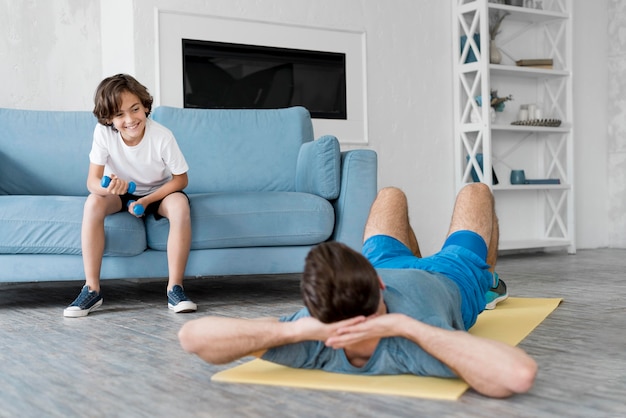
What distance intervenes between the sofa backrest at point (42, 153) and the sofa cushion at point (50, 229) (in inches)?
23.2

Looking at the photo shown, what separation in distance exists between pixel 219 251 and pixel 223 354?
5.03 feet

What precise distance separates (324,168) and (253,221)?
406 mm

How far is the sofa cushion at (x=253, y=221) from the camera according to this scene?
2.97 m

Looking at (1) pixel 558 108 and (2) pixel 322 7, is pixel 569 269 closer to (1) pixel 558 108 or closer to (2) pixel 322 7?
(1) pixel 558 108

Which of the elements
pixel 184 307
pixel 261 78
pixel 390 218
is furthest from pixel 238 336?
pixel 261 78

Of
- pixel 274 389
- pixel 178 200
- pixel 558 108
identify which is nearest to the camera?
pixel 274 389

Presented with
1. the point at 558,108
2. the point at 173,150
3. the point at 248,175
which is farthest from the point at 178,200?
the point at 558,108

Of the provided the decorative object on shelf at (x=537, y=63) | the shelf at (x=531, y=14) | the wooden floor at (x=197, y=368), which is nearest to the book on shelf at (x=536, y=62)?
the decorative object on shelf at (x=537, y=63)

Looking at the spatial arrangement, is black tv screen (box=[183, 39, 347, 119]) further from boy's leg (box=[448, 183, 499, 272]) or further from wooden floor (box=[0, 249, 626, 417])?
boy's leg (box=[448, 183, 499, 272])

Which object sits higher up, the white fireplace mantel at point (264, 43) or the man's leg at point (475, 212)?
the white fireplace mantel at point (264, 43)

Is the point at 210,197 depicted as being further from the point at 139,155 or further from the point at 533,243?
the point at 533,243

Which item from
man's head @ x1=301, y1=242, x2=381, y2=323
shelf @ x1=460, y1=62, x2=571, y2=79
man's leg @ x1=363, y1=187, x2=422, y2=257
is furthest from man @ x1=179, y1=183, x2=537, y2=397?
shelf @ x1=460, y1=62, x2=571, y2=79

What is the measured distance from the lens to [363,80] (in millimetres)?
5039

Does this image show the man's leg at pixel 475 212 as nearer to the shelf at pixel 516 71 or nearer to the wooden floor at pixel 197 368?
the wooden floor at pixel 197 368
